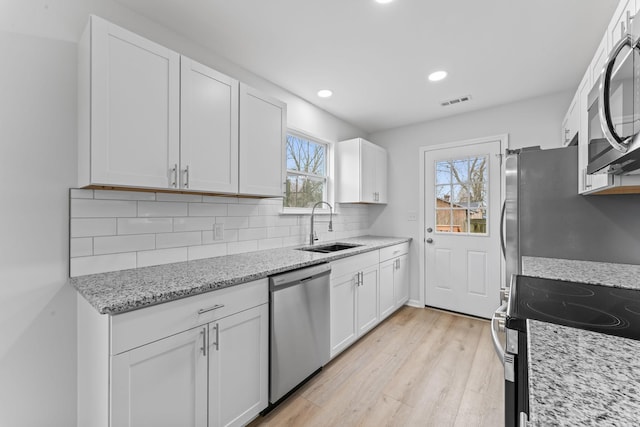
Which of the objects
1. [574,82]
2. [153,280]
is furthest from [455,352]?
[574,82]

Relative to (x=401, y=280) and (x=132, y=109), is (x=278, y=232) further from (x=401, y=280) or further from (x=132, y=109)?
(x=401, y=280)

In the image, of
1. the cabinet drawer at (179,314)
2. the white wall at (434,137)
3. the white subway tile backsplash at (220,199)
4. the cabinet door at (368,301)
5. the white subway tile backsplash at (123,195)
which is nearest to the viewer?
the cabinet drawer at (179,314)

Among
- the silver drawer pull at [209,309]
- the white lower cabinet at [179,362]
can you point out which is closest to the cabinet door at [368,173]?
the white lower cabinet at [179,362]

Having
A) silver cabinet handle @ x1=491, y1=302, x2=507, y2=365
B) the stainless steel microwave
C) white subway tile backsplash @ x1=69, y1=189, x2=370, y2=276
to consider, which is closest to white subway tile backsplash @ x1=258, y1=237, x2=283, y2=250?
white subway tile backsplash @ x1=69, y1=189, x2=370, y2=276

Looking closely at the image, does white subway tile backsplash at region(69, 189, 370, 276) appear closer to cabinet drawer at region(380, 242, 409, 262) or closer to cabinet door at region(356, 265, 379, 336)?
cabinet door at region(356, 265, 379, 336)

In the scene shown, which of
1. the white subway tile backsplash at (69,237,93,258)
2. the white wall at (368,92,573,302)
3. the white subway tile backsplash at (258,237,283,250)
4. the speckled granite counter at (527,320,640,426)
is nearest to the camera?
the speckled granite counter at (527,320,640,426)

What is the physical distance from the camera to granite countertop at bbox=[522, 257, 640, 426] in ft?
Result: 1.38

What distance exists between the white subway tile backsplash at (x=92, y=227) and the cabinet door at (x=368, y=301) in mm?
1957

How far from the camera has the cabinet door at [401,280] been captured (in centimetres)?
339

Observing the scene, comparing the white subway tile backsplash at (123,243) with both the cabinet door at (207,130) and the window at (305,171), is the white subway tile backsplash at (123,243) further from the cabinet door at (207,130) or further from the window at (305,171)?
the window at (305,171)

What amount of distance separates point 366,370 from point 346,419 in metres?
0.56

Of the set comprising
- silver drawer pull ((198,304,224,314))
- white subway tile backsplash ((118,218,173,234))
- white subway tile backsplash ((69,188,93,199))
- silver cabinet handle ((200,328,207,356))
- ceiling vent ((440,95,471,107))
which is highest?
ceiling vent ((440,95,471,107))

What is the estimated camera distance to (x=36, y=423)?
140 cm

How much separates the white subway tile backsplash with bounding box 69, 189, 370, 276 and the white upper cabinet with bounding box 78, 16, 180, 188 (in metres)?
0.22
